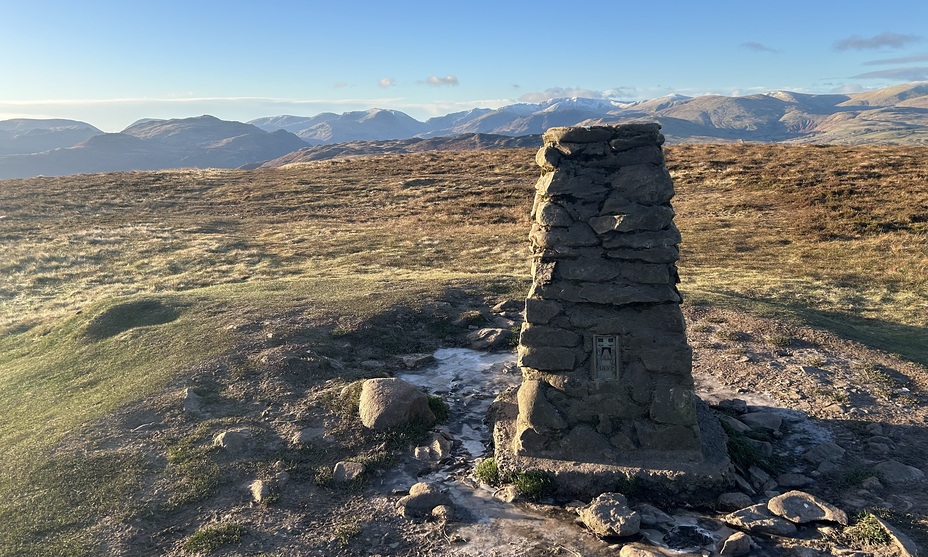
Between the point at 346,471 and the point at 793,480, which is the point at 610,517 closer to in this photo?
the point at 793,480

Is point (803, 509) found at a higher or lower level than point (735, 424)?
higher

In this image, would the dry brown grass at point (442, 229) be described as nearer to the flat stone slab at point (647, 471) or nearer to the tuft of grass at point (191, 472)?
the flat stone slab at point (647, 471)

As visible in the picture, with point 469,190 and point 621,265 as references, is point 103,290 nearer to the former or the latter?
point 621,265

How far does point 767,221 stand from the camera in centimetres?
3544

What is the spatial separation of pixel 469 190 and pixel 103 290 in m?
32.4

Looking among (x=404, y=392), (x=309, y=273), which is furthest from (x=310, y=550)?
(x=309, y=273)

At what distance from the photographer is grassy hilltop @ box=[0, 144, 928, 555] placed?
1087 cm

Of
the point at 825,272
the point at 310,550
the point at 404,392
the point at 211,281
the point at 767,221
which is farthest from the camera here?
the point at 767,221

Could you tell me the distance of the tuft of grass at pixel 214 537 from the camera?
7446 millimetres

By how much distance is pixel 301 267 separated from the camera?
28750 millimetres

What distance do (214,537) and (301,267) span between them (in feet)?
72.4

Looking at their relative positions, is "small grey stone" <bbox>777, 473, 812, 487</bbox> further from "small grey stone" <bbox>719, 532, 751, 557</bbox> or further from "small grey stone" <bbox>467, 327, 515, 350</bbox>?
"small grey stone" <bbox>467, 327, 515, 350</bbox>

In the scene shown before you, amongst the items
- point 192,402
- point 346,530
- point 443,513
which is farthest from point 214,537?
point 192,402

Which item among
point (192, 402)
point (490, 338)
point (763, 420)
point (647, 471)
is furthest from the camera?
point (490, 338)
